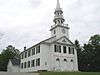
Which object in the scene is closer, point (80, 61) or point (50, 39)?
point (50, 39)

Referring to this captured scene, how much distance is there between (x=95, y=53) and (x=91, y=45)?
3044 millimetres

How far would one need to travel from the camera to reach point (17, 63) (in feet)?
130

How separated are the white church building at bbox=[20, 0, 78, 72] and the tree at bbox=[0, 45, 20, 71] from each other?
61.7 feet

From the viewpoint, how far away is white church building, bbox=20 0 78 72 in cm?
3244

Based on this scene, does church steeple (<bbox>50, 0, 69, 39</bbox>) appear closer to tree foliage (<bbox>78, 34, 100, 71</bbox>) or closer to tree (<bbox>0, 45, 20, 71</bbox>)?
tree foliage (<bbox>78, 34, 100, 71</bbox>)

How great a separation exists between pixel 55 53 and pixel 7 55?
29.9 metres

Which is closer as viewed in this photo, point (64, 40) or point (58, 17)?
point (64, 40)

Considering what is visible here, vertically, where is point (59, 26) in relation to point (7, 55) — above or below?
above

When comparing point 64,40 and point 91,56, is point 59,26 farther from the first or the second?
point 91,56

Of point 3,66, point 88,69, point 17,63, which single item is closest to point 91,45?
point 88,69

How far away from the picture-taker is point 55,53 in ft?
108

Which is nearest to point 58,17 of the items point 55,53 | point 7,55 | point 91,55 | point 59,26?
point 59,26

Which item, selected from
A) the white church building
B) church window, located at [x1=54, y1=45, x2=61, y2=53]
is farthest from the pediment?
church window, located at [x1=54, y1=45, x2=61, y2=53]

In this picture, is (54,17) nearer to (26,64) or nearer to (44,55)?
(44,55)
